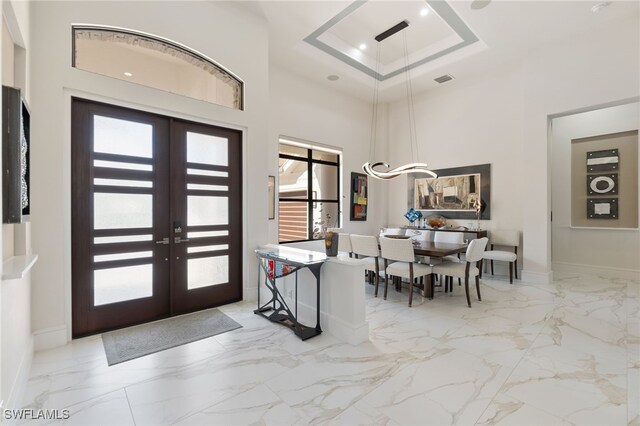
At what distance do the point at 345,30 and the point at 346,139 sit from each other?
94.4 inches

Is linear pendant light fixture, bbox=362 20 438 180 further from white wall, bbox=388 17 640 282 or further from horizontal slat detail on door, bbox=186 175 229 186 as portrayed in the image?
horizontal slat detail on door, bbox=186 175 229 186

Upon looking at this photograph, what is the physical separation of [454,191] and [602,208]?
2676mm

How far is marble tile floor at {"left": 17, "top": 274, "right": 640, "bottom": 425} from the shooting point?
1896mm

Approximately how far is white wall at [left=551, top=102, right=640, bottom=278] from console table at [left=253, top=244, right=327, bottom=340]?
19.0 ft

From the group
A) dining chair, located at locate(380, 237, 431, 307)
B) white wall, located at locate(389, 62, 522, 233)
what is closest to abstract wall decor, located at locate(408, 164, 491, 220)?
white wall, located at locate(389, 62, 522, 233)

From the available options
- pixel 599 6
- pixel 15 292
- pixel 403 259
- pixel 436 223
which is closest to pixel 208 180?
pixel 15 292

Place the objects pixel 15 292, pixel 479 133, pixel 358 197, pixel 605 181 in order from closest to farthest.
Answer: pixel 15 292 < pixel 605 181 < pixel 479 133 < pixel 358 197

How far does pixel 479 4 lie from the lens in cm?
404

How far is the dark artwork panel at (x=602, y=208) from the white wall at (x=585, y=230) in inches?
11.2

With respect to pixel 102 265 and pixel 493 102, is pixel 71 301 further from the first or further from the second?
pixel 493 102

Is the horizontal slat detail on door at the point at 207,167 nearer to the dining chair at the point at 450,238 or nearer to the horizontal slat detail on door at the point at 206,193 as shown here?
the horizontal slat detail on door at the point at 206,193

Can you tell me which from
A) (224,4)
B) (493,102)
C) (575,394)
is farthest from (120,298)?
(493,102)

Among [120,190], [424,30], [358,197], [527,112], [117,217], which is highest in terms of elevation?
[424,30]

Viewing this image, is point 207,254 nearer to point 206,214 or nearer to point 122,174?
point 206,214
